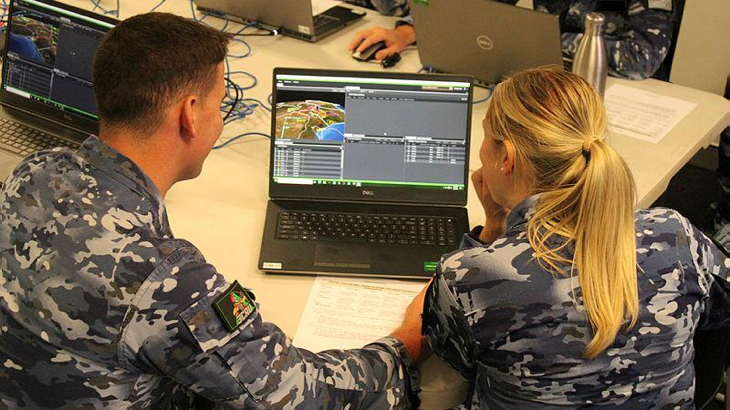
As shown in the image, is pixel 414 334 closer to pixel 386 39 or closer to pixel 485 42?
pixel 485 42

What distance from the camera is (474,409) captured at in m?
1.34

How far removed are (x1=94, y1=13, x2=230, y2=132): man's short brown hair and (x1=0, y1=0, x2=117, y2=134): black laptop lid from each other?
63 cm

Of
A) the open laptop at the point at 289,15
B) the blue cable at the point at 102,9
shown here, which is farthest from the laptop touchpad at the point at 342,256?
the blue cable at the point at 102,9

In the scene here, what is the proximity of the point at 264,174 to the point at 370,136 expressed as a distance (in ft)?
1.07

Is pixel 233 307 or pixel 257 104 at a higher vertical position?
pixel 233 307

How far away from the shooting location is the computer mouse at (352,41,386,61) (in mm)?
2434

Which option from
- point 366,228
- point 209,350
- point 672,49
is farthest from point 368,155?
point 672,49

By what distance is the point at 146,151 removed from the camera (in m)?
1.26

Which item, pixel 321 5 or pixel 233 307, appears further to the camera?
pixel 321 5

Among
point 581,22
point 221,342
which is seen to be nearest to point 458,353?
point 221,342

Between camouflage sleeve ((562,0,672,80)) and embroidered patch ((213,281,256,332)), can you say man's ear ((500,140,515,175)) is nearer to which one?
embroidered patch ((213,281,256,332))

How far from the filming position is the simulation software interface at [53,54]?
1922 millimetres

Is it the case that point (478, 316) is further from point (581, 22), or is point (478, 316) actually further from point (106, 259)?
point (581, 22)

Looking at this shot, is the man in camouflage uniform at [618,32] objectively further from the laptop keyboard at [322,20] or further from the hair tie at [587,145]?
the hair tie at [587,145]
